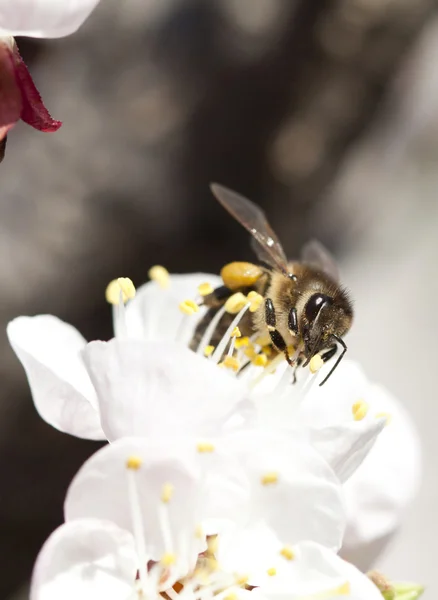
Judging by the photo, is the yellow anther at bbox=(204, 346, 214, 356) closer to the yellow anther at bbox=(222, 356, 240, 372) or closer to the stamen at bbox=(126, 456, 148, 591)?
the yellow anther at bbox=(222, 356, 240, 372)

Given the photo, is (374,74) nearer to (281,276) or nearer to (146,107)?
(146,107)

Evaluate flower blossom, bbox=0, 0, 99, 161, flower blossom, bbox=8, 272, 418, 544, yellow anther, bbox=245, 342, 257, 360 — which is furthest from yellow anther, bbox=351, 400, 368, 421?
flower blossom, bbox=0, 0, 99, 161

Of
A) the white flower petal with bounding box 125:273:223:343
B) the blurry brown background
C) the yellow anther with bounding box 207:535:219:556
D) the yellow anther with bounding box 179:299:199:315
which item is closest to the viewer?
the yellow anther with bounding box 207:535:219:556

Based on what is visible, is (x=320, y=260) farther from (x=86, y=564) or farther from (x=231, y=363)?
(x=86, y=564)

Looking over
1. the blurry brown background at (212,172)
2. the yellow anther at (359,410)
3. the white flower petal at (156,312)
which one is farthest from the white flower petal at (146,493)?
the blurry brown background at (212,172)

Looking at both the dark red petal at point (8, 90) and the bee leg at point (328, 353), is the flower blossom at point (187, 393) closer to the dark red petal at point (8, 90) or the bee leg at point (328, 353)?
the bee leg at point (328, 353)

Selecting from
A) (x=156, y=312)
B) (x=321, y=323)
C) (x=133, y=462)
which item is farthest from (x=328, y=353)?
(x=133, y=462)
